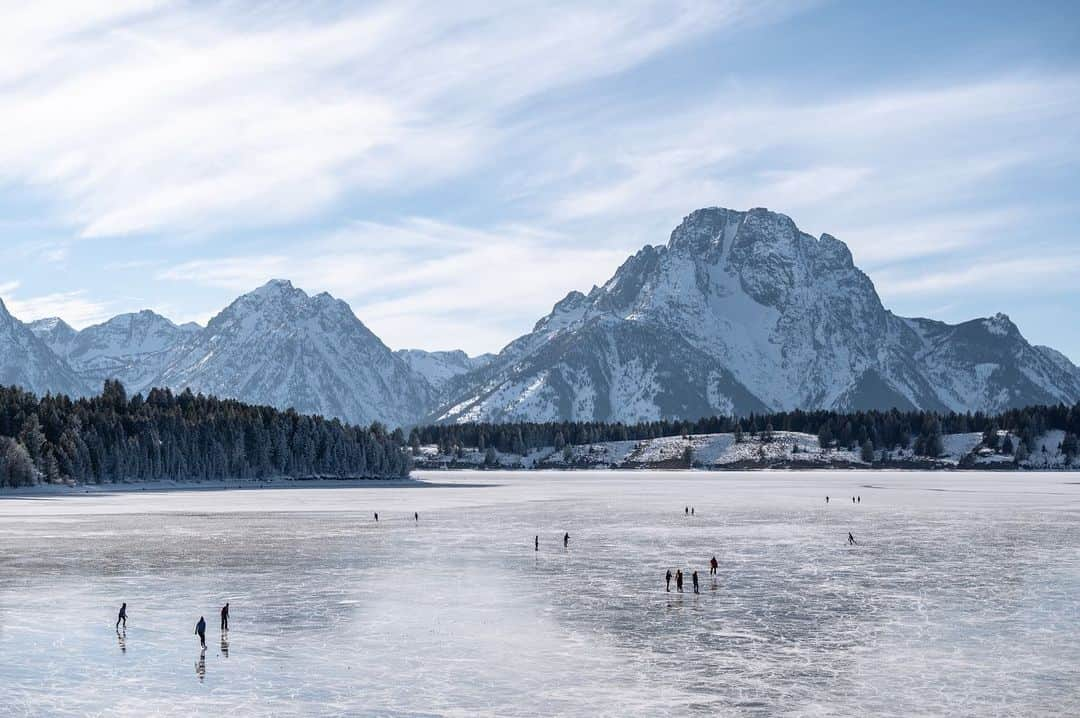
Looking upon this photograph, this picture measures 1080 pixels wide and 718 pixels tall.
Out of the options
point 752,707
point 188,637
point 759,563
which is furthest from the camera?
point 759,563

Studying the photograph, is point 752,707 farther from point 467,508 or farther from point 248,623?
point 467,508

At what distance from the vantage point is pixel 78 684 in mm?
36719

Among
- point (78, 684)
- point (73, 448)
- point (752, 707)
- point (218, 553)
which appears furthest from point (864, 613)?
point (73, 448)

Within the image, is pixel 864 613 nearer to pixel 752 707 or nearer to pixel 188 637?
pixel 752 707

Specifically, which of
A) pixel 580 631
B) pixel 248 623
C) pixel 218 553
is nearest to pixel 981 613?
pixel 580 631

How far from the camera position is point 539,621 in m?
48.6

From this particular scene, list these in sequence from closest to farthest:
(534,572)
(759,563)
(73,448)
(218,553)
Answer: (534,572)
(759,563)
(218,553)
(73,448)

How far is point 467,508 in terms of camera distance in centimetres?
13212

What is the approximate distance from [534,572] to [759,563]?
15.0 metres

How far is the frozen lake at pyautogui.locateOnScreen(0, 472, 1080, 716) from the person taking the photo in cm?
3516

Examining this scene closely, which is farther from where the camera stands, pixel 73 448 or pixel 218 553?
pixel 73 448

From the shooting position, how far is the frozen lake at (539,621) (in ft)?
115

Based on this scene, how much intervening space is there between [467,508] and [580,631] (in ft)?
285

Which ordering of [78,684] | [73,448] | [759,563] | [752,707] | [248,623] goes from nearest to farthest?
[752,707]
[78,684]
[248,623]
[759,563]
[73,448]
